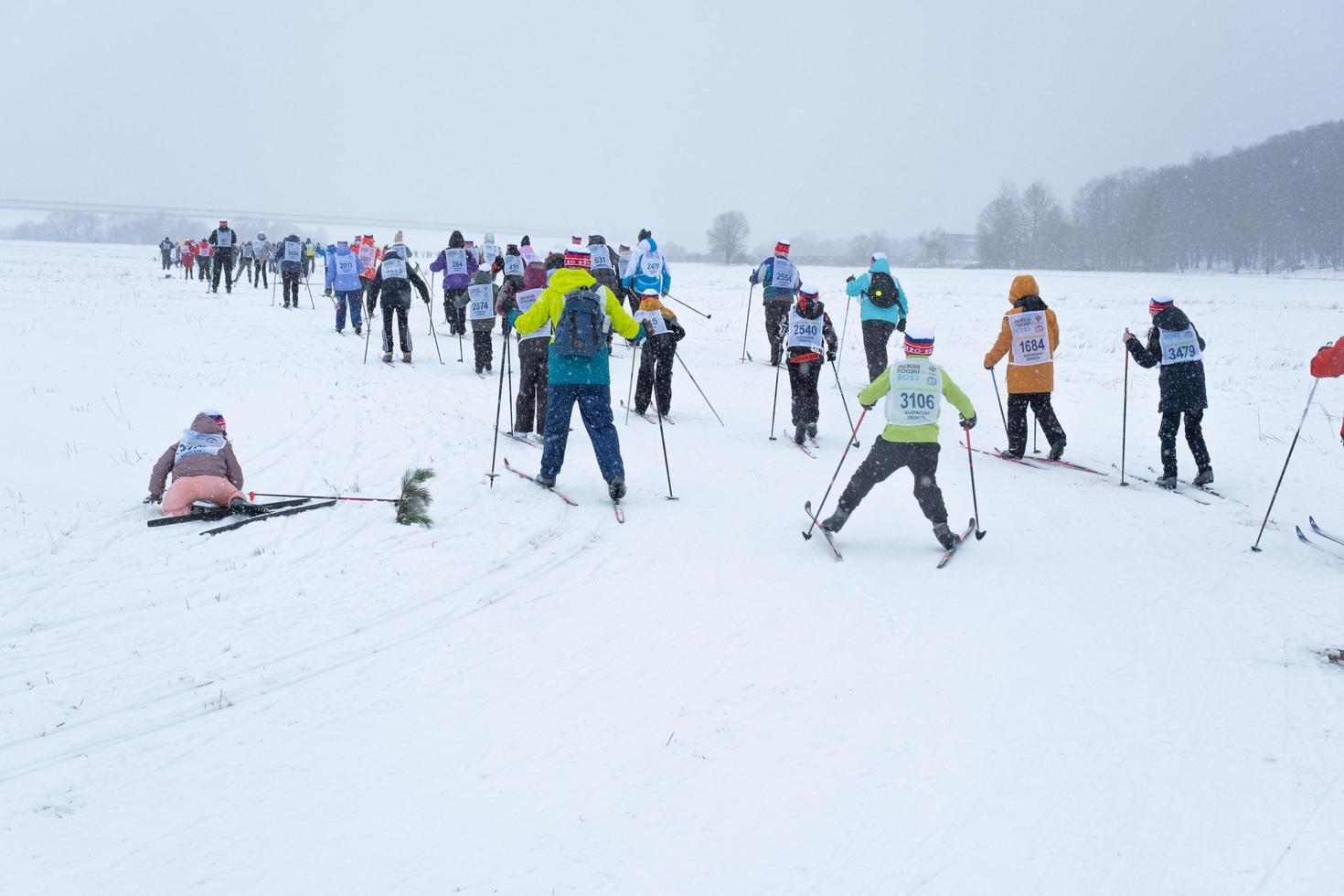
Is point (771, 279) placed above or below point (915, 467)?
above

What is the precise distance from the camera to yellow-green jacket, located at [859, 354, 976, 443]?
6828mm

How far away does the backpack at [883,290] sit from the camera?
12484 millimetres

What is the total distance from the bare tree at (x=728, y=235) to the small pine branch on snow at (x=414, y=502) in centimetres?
9138

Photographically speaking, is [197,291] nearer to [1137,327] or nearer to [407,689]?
[407,689]

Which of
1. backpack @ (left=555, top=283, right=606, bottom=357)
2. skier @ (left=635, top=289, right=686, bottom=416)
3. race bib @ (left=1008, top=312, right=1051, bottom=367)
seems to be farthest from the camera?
skier @ (left=635, top=289, right=686, bottom=416)

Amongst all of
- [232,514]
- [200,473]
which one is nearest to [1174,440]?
[232,514]

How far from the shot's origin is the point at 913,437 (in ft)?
22.4

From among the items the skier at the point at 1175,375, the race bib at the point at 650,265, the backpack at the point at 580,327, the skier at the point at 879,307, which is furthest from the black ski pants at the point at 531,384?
the skier at the point at 1175,375

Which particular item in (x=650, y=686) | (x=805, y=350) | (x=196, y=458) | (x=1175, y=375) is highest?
(x=805, y=350)

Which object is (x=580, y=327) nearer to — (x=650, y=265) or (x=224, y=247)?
(x=650, y=265)

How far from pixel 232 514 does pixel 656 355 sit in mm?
5937

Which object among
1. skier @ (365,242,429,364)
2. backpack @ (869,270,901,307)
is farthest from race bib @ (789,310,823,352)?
skier @ (365,242,429,364)

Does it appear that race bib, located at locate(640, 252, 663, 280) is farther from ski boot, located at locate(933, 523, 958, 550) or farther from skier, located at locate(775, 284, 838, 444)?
ski boot, located at locate(933, 523, 958, 550)

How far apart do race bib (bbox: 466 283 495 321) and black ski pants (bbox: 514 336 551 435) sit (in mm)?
4422
